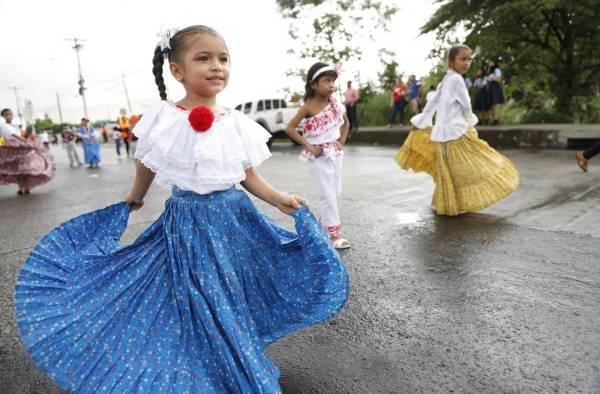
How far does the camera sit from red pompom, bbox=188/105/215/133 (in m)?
2.11

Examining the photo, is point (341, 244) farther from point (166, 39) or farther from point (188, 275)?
point (166, 39)

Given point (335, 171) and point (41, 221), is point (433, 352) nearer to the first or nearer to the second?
point (335, 171)

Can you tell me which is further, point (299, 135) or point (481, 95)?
point (481, 95)

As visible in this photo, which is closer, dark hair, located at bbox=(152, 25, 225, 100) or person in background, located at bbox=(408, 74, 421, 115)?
dark hair, located at bbox=(152, 25, 225, 100)

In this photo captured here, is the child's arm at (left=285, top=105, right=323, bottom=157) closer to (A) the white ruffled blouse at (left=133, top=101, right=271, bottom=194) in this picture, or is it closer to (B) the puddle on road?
(B) the puddle on road

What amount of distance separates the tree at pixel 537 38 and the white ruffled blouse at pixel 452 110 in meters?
8.10

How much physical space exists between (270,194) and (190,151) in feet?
1.32

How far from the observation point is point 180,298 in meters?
2.07

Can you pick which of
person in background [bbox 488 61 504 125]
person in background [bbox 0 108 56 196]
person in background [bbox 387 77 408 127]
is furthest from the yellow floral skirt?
person in background [bbox 387 77 408 127]

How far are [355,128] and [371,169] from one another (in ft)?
25.7

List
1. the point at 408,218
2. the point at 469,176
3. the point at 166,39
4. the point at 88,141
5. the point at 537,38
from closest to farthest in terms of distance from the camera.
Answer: the point at 166,39 < the point at 469,176 < the point at 408,218 < the point at 537,38 < the point at 88,141

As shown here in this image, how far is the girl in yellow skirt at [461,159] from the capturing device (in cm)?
511

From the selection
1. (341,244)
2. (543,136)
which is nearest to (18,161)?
(341,244)

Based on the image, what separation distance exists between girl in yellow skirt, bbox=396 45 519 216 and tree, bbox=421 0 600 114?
26.7 ft
